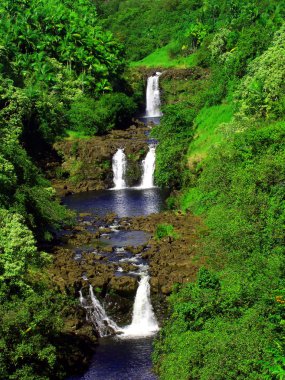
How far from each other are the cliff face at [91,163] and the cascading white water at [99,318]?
1066 inches

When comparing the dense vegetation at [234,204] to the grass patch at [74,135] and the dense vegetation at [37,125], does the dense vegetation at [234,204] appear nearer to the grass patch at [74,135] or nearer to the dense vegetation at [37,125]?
the dense vegetation at [37,125]

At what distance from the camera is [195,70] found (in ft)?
350

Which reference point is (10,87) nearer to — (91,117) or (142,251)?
(91,117)

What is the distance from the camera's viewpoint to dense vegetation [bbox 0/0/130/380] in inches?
1212

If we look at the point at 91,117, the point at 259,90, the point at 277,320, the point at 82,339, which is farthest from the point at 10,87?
the point at 277,320

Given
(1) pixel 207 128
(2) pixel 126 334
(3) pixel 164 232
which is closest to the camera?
(2) pixel 126 334

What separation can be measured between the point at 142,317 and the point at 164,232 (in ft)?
33.9

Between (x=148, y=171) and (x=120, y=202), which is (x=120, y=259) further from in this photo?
(x=148, y=171)

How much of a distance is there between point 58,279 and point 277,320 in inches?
724

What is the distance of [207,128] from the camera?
63.3 meters

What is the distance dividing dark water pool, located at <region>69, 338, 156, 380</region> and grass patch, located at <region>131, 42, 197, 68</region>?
3204 inches

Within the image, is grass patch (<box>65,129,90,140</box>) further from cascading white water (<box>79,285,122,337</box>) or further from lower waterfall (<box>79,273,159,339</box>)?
cascading white water (<box>79,285,122,337</box>)

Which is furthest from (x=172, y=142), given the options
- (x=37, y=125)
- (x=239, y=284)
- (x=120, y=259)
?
(x=239, y=284)

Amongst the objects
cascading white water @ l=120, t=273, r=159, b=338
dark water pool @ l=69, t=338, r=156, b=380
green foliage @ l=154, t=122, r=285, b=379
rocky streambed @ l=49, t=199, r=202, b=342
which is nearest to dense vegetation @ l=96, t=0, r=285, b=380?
green foliage @ l=154, t=122, r=285, b=379
